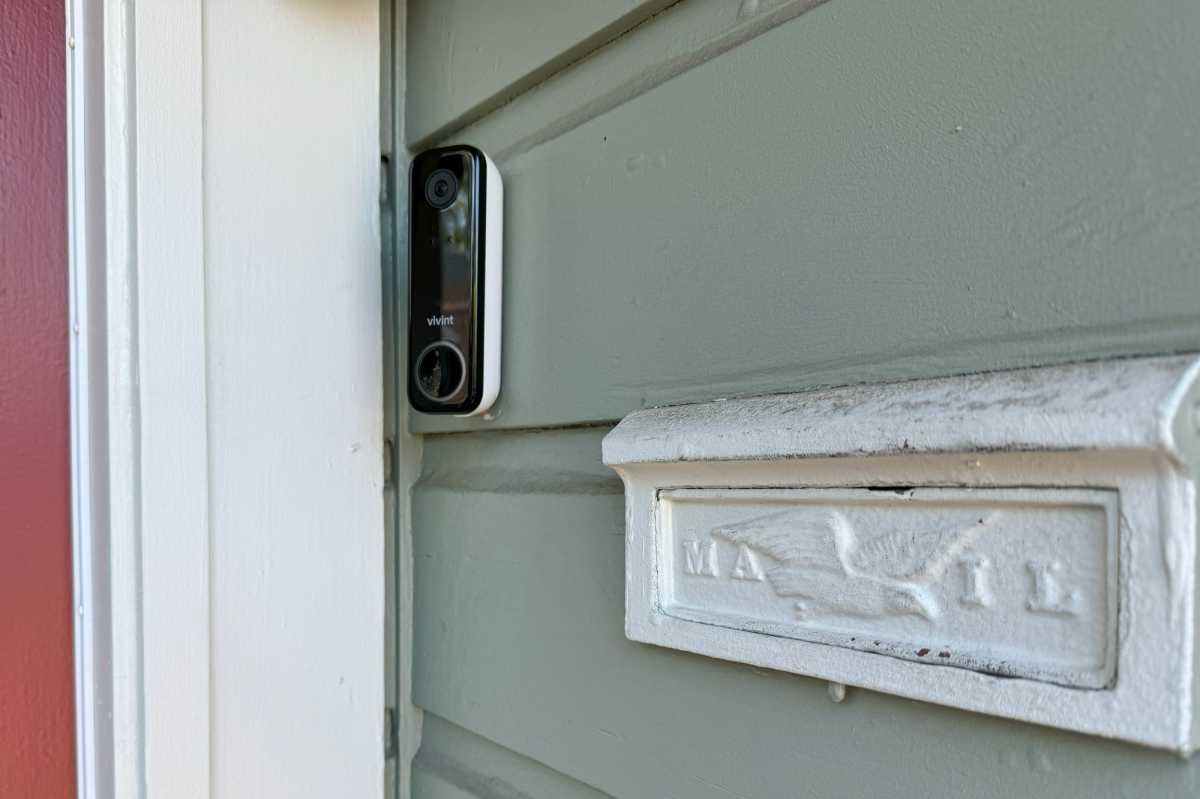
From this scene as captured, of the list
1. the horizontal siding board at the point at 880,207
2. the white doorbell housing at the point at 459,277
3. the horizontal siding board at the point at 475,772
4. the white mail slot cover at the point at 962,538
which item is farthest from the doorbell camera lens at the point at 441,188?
the horizontal siding board at the point at 475,772

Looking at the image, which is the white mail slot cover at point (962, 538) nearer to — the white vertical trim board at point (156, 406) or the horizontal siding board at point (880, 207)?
the horizontal siding board at point (880, 207)

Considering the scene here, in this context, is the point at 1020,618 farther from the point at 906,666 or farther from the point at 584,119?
the point at 584,119

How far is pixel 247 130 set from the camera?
0.88 m

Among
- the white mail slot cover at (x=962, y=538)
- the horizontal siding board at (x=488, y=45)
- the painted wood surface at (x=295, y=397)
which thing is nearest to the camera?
the white mail slot cover at (x=962, y=538)

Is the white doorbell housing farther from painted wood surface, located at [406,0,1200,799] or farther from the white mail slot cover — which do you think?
the white mail slot cover

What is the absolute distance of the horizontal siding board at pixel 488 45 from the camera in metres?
0.72

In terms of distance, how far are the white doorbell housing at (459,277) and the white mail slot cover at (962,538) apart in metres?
0.27

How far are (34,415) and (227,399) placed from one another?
0.62 feet

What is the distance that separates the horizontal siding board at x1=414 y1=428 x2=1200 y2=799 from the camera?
1.46ft

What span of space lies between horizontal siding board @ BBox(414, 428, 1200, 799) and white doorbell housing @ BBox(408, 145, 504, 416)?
8 cm

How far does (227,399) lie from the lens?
853 mm

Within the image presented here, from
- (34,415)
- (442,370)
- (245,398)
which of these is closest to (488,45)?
(442,370)

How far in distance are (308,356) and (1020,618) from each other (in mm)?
765

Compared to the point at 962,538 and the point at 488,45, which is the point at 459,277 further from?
the point at 962,538
